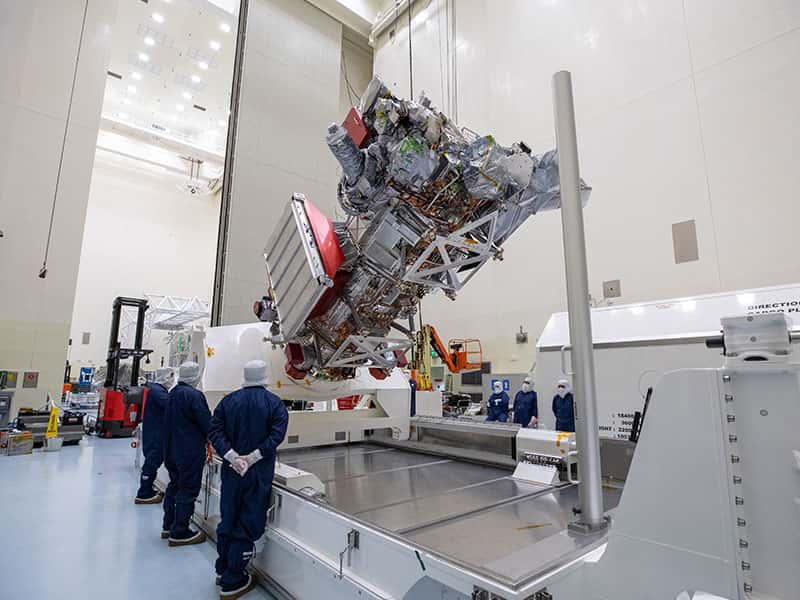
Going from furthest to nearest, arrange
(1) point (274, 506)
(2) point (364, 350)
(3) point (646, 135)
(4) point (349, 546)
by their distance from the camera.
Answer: (3) point (646, 135)
(2) point (364, 350)
(1) point (274, 506)
(4) point (349, 546)

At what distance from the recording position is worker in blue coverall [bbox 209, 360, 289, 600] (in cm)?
286

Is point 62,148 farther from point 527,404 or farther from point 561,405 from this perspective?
point 561,405

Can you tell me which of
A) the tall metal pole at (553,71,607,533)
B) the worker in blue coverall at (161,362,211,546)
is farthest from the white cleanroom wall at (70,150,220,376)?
the tall metal pole at (553,71,607,533)

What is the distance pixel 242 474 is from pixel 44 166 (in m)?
10.9

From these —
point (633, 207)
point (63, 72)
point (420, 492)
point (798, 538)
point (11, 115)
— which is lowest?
point (420, 492)

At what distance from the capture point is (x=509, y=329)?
8672mm

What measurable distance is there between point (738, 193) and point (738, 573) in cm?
635

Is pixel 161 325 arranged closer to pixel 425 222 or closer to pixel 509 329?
pixel 509 329

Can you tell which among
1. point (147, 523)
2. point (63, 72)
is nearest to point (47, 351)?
point (63, 72)

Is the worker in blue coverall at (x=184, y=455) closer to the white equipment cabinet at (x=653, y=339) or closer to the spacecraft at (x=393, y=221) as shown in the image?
the spacecraft at (x=393, y=221)

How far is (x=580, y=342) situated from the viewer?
198 centimetres

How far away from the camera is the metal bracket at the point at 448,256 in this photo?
2.76m

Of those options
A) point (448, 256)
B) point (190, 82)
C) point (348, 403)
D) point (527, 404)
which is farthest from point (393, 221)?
point (190, 82)

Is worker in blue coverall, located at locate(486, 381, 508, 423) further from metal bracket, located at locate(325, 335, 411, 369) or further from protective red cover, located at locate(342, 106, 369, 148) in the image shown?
protective red cover, located at locate(342, 106, 369, 148)
